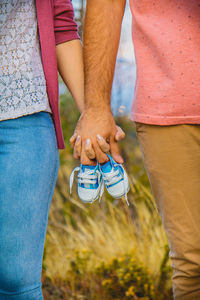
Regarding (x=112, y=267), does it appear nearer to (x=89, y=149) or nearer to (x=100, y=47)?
(x=89, y=149)

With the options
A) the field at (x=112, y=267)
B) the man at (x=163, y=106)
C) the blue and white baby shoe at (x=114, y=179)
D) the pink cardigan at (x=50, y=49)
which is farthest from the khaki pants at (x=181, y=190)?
the field at (x=112, y=267)

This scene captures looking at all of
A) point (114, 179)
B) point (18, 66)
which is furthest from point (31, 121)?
point (114, 179)

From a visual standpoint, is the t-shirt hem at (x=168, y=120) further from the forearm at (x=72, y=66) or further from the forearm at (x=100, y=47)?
the forearm at (x=72, y=66)

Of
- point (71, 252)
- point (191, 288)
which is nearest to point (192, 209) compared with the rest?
point (191, 288)

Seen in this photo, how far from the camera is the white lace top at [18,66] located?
1.59 m

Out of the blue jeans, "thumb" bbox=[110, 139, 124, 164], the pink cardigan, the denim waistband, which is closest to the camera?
the blue jeans

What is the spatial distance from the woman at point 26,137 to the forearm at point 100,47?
14 centimetres

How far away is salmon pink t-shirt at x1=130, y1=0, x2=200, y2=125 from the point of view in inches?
61.0

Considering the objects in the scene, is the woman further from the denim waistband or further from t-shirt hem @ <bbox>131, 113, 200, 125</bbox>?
t-shirt hem @ <bbox>131, 113, 200, 125</bbox>

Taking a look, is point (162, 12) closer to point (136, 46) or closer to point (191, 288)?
point (136, 46)

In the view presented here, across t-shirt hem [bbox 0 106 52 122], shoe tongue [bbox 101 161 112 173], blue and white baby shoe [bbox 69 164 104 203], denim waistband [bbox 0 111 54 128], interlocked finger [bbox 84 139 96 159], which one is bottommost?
blue and white baby shoe [bbox 69 164 104 203]

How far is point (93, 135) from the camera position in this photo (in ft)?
5.73

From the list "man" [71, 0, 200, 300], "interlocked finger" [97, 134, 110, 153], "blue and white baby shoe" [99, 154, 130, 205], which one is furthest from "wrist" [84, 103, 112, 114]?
"blue and white baby shoe" [99, 154, 130, 205]

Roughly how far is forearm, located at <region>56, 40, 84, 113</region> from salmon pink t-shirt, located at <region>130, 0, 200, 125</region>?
0.29 metres
